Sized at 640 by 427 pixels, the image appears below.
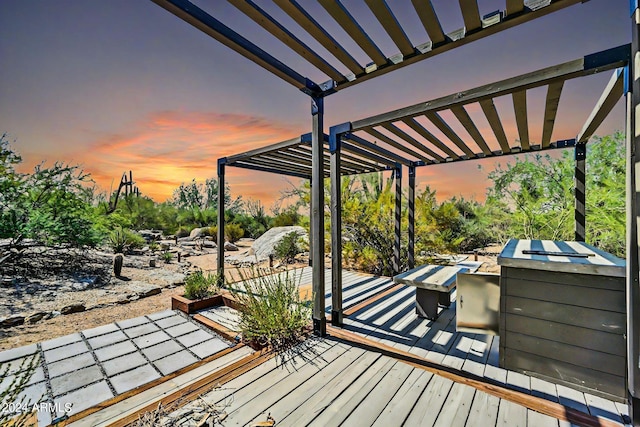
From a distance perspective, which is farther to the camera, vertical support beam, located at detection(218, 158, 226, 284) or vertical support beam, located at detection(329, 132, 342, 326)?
vertical support beam, located at detection(218, 158, 226, 284)

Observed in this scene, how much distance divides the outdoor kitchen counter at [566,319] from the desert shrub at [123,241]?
8.69 m

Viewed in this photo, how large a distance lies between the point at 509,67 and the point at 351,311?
3325mm

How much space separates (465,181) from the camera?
8.70m

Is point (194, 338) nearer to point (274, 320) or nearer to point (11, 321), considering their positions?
point (274, 320)

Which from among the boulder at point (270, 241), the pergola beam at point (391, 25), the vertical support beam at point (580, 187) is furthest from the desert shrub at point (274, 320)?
the boulder at point (270, 241)

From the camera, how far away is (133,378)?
7.20 ft

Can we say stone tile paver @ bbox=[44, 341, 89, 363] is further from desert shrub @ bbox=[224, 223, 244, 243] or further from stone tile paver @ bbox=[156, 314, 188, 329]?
desert shrub @ bbox=[224, 223, 244, 243]

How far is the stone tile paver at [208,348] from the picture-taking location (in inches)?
103

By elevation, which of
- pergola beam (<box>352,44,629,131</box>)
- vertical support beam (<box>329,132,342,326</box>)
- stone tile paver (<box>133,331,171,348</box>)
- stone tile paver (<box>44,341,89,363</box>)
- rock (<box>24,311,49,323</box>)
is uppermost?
pergola beam (<box>352,44,629,131</box>)

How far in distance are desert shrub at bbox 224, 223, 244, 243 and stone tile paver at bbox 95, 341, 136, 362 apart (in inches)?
374

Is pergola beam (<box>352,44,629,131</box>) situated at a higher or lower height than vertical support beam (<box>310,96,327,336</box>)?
higher

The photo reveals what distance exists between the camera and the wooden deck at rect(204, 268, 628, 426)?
1494 mm

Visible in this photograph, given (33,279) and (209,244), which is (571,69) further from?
(209,244)

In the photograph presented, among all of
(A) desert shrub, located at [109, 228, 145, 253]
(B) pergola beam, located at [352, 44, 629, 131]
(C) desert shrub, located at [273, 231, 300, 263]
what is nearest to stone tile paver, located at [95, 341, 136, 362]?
(B) pergola beam, located at [352, 44, 629, 131]
